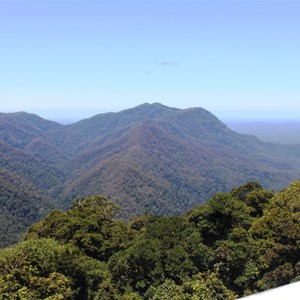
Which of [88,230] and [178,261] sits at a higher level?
[178,261]

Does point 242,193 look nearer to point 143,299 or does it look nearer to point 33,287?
point 143,299

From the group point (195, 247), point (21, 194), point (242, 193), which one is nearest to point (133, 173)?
point (21, 194)

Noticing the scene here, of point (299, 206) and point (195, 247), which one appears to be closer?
point (195, 247)

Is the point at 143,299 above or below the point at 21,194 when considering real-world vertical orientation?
above

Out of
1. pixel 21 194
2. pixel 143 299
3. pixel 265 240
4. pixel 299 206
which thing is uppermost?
pixel 299 206

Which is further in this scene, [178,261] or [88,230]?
[88,230]

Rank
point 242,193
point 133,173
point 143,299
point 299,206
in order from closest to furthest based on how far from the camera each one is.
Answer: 1. point 143,299
2. point 299,206
3. point 242,193
4. point 133,173

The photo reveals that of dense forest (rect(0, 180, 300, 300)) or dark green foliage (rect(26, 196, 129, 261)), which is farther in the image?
dark green foliage (rect(26, 196, 129, 261))

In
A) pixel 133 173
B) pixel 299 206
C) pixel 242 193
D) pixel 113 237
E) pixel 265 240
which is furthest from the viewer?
pixel 133 173

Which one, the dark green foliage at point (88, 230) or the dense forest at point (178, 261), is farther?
the dark green foliage at point (88, 230)

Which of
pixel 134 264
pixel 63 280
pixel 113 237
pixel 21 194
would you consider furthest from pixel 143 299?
pixel 21 194

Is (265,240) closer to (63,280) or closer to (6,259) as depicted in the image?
(63,280)
